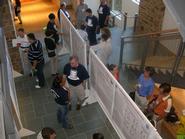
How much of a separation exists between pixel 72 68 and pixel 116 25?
680cm

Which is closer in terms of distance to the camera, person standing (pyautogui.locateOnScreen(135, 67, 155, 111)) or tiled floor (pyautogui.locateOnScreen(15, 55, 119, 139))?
person standing (pyautogui.locateOnScreen(135, 67, 155, 111))

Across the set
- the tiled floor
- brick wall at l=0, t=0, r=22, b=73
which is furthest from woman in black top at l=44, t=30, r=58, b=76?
brick wall at l=0, t=0, r=22, b=73

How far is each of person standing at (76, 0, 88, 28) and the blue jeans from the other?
4.73 meters

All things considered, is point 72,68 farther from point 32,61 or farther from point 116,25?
point 116,25

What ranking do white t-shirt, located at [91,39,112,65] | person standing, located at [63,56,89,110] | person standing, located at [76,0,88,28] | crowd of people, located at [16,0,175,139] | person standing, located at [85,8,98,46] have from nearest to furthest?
1. crowd of people, located at [16,0,175,139]
2. person standing, located at [63,56,89,110]
3. white t-shirt, located at [91,39,112,65]
4. person standing, located at [85,8,98,46]
5. person standing, located at [76,0,88,28]

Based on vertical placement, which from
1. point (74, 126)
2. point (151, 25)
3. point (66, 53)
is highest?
point (151, 25)

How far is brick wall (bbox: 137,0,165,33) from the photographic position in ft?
31.0

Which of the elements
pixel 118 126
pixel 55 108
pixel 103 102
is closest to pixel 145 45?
pixel 103 102

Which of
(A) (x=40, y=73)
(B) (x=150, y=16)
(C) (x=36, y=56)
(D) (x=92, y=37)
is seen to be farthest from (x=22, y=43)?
(B) (x=150, y=16)

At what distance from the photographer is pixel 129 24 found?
11812 millimetres

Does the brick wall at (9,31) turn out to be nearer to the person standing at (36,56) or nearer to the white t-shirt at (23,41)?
the white t-shirt at (23,41)

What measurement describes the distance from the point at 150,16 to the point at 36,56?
4.93 m

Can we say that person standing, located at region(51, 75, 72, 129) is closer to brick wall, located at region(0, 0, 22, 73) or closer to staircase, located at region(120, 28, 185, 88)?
staircase, located at region(120, 28, 185, 88)

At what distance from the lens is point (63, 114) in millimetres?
6160
